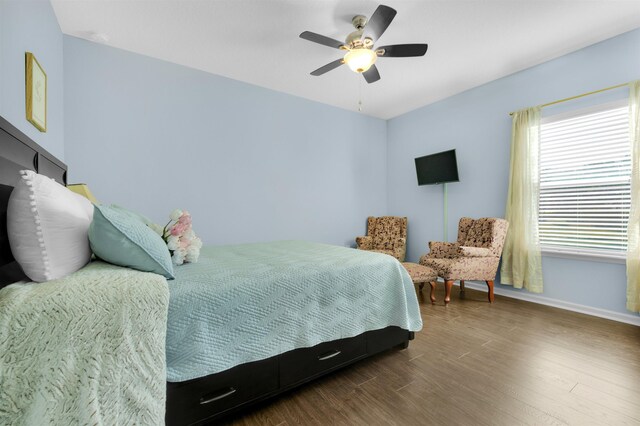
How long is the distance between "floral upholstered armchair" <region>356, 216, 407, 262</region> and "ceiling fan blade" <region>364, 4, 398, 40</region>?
118 inches

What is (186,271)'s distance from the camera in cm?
158

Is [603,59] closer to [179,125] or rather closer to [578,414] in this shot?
[578,414]

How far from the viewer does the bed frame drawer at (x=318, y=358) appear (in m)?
1.57

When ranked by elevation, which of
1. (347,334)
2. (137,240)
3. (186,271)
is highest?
(137,240)

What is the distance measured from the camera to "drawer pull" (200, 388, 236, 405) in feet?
4.31

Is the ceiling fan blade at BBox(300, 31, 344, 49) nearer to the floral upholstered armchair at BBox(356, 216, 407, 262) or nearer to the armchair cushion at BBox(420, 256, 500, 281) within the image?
the armchair cushion at BBox(420, 256, 500, 281)

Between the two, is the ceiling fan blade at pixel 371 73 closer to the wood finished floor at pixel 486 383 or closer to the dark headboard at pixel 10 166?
the wood finished floor at pixel 486 383

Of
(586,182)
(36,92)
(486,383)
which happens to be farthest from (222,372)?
(586,182)

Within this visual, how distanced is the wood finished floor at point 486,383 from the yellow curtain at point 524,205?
82 cm

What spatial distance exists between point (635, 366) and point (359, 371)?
190cm

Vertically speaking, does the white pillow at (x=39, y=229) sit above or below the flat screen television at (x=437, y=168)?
below

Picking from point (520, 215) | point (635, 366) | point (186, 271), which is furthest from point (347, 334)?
point (520, 215)

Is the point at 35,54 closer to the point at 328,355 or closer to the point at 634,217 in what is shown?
the point at 328,355

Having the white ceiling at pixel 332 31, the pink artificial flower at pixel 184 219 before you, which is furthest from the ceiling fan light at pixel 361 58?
the pink artificial flower at pixel 184 219
